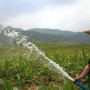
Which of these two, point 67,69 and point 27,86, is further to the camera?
point 67,69

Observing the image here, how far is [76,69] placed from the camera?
405 inches

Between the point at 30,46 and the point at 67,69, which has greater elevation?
the point at 30,46

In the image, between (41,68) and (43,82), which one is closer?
(43,82)

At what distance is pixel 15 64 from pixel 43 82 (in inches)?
70.3

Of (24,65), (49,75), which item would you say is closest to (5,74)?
(24,65)

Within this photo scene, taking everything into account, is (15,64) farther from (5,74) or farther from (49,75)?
(49,75)

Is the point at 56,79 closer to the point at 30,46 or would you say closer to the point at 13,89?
the point at 13,89

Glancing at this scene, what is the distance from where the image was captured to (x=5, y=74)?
9703 millimetres

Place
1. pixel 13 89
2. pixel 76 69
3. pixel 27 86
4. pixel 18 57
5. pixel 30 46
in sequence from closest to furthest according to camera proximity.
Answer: pixel 30 46, pixel 13 89, pixel 27 86, pixel 76 69, pixel 18 57

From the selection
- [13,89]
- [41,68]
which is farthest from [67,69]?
[13,89]

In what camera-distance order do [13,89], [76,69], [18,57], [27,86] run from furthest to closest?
[18,57] → [76,69] → [27,86] → [13,89]

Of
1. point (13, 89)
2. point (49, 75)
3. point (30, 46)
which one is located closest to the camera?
point (30, 46)

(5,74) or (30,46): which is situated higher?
(30,46)

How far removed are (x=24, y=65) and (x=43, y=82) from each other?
3.72 feet
